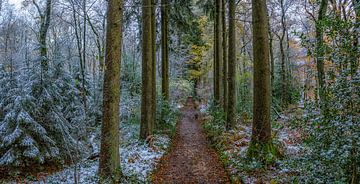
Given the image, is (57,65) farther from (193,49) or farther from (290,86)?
(193,49)

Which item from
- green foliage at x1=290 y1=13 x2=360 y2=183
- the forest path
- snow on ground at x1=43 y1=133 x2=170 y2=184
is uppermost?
green foliage at x1=290 y1=13 x2=360 y2=183

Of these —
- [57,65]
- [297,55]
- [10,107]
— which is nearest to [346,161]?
[10,107]

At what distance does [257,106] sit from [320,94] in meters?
2.53

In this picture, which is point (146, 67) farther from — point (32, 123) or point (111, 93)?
point (111, 93)

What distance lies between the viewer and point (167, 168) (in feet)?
25.6

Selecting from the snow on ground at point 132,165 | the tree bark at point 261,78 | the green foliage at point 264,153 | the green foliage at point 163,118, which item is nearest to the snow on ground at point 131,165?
the snow on ground at point 132,165

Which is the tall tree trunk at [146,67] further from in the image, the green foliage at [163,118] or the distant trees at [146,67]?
the green foliage at [163,118]

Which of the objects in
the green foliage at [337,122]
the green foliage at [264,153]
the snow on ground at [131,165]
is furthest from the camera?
the green foliage at [264,153]

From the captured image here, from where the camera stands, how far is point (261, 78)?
672 cm

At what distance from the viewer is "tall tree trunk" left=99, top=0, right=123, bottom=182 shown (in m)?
5.66

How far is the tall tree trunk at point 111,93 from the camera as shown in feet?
18.6

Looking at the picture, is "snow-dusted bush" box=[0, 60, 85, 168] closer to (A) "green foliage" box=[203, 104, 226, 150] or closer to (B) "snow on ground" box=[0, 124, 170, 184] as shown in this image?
(B) "snow on ground" box=[0, 124, 170, 184]

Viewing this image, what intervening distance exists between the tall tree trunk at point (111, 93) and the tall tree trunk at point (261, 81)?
330 centimetres

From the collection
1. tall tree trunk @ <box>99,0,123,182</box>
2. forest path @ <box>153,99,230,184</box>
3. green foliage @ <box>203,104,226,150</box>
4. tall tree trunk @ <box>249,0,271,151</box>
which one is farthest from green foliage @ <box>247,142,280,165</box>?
tall tree trunk @ <box>99,0,123,182</box>
